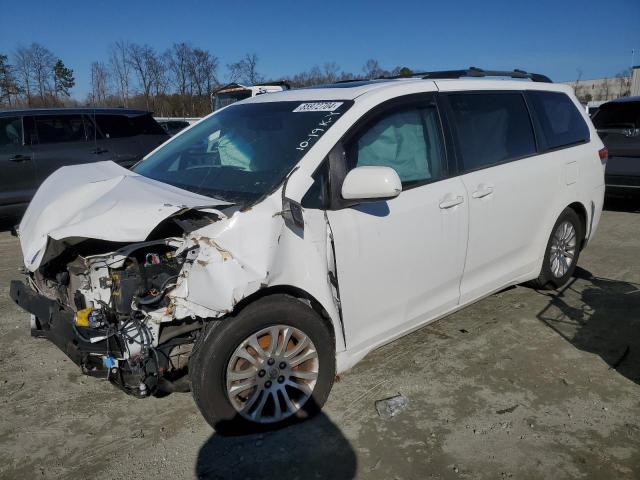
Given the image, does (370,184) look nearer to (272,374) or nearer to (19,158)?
(272,374)

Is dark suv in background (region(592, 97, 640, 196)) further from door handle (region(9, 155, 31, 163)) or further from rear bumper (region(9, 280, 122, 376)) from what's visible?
door handle (region(9, 155, 31, 163))

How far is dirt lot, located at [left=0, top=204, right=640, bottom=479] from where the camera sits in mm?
2611

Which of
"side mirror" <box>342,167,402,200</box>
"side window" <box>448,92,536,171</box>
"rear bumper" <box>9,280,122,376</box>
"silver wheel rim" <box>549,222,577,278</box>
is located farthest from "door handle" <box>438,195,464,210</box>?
"rear bumper" <box>9,280,122,376</box>

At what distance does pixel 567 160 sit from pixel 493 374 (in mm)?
2050

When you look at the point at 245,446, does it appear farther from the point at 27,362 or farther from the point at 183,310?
the point at 27,362

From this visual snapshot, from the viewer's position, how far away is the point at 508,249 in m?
3.96

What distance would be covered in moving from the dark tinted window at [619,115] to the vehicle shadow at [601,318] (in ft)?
13.6

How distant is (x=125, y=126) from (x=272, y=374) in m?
6.59

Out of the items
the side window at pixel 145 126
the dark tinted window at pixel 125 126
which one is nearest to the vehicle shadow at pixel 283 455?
the dark tinted window at pixel 125 126

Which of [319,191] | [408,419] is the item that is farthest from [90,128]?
[408,419]

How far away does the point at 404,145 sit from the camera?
131 inches

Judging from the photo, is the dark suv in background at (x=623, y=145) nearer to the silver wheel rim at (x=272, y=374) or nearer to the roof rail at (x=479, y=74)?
the roof rail at (x=479, y=74)

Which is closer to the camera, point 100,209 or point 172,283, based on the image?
point 172,283

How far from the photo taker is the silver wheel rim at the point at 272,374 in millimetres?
2684
